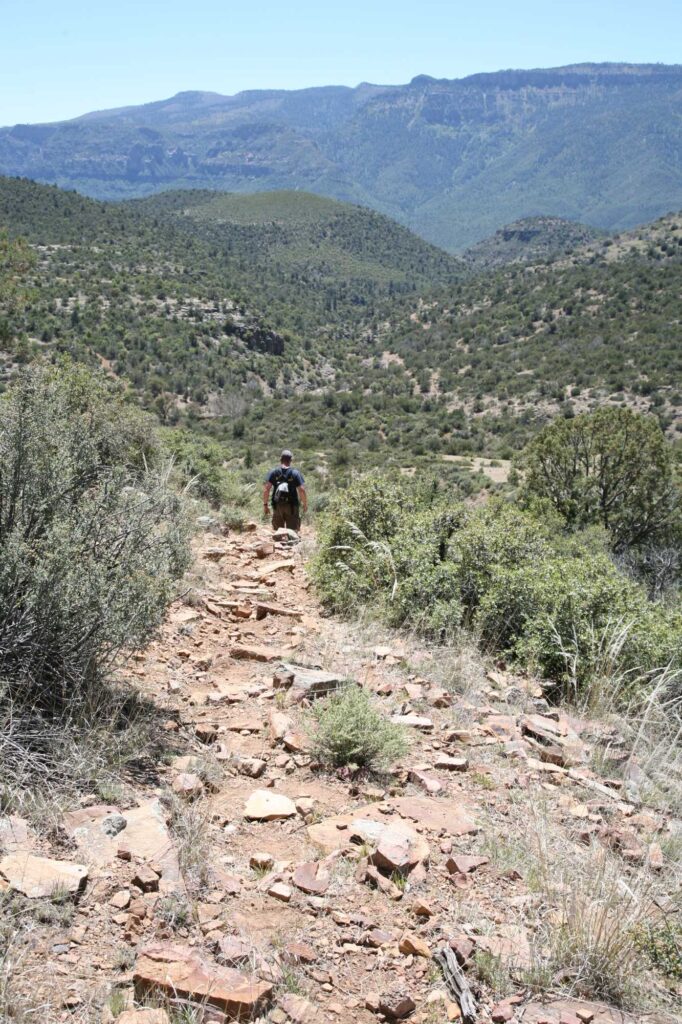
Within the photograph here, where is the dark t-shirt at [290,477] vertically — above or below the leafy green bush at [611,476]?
above

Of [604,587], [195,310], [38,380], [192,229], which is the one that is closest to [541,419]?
[195,310]

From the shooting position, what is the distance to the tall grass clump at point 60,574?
10.8ft

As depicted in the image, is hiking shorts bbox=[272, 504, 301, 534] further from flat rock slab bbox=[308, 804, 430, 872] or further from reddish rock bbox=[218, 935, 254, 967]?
reddish rock bbox=[218, 935, 254, 967]

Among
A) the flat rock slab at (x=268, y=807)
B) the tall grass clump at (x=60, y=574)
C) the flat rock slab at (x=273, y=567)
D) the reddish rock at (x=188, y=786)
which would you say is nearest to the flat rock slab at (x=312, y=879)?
the flat rock slab at (x=268, y=807)

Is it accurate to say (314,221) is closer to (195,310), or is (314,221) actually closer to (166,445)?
(195,310)

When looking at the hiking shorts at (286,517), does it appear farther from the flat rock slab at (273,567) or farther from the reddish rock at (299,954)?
the reddish rock at (299,954)

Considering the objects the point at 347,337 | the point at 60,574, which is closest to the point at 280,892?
the point at 60,574

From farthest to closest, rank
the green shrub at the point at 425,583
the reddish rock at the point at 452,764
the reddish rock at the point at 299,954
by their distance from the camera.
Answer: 1. the green shrub at the point at 425,583
2. the reddish rock at the point at 452,764
3. the reddish rock at the point at 299,954

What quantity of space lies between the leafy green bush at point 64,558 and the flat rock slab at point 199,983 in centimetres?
130

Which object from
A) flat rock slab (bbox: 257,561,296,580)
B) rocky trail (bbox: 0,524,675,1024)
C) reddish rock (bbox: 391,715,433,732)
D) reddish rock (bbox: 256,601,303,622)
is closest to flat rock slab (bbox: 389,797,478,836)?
rocky trail (bbox: 0,524,675,1024)

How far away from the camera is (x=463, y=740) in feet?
13.5

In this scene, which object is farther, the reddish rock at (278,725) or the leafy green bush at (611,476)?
the leafy green bush at (611,476)

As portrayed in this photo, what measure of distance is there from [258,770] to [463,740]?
4.02 ft

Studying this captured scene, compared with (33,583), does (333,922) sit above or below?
below
